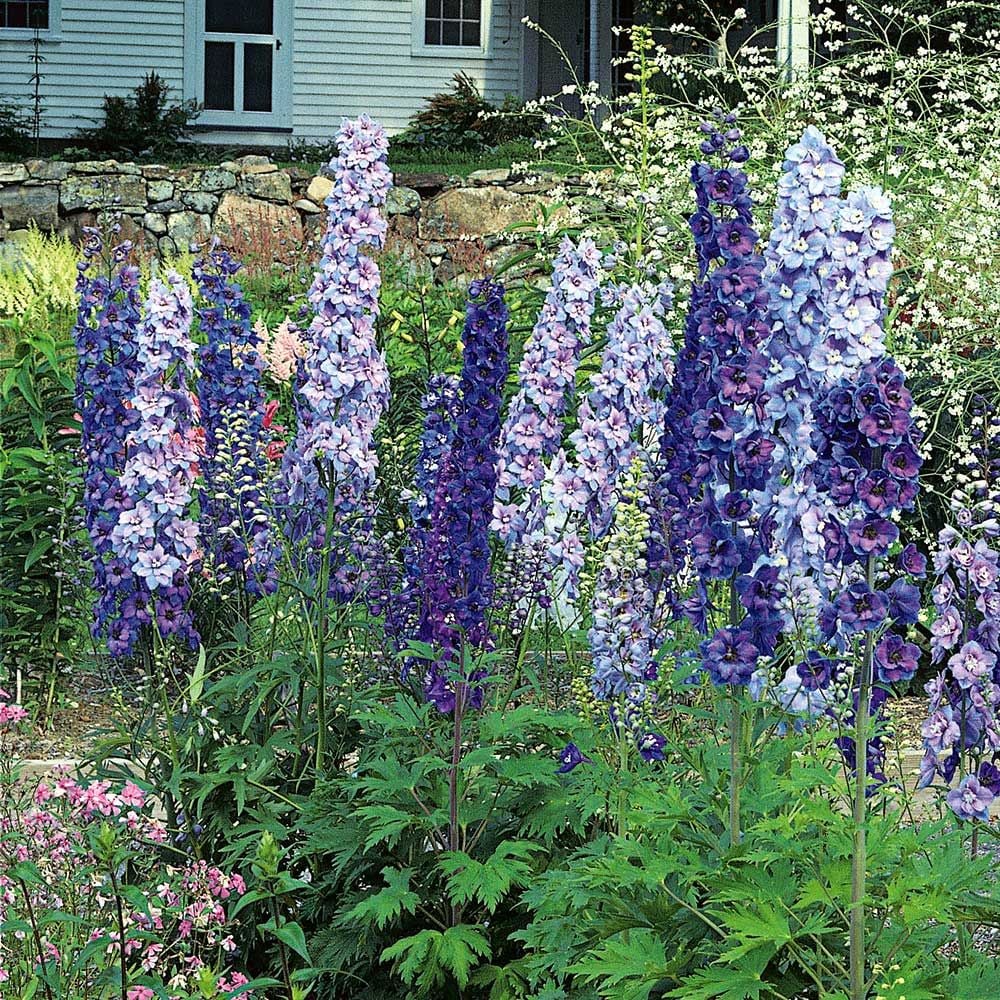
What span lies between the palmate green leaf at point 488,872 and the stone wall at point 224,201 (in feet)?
32.6

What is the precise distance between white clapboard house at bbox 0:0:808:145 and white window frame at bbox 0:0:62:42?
0.04 feet

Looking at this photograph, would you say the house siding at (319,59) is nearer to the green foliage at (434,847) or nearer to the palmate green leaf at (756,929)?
the green foliage at (434,847)

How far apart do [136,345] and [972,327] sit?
3.43 m

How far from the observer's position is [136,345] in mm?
3631

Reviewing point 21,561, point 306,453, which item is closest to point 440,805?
point 306,453

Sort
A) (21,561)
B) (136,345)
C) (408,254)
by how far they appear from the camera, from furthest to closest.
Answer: (408,254)
(21,561)
(136,345)

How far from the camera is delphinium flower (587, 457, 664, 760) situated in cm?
288

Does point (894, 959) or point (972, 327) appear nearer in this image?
point (894, 959)

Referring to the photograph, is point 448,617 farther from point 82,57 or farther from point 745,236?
point 82,57

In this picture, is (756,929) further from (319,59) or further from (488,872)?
(319,59)

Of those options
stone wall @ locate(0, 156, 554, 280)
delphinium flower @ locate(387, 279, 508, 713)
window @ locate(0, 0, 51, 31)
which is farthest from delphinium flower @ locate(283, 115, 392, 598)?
window @ locate(0, 0, 51, 31)

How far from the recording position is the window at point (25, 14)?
52.6ft

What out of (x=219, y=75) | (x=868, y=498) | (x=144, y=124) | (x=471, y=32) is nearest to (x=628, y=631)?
(x=868, y=498)

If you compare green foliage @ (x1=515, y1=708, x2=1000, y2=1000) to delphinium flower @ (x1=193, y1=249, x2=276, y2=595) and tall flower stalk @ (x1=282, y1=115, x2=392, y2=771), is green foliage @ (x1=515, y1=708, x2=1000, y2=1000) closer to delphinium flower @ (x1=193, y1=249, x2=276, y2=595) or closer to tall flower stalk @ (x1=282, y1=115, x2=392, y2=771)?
tall flower stalk @ (x1=282, y1=115, x2=392, y2=771)
